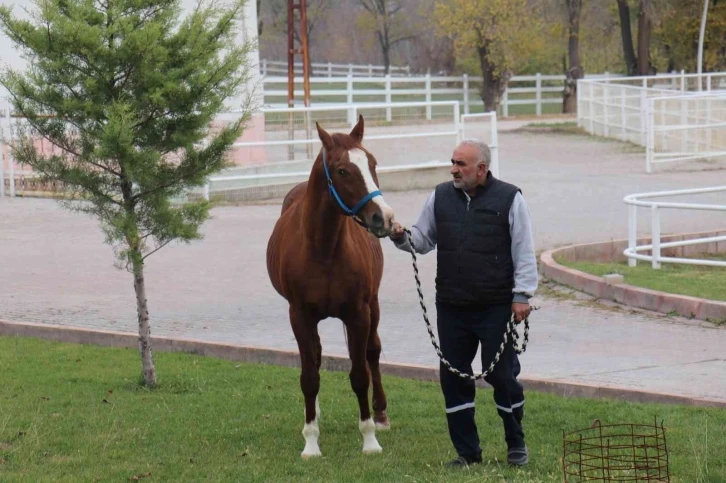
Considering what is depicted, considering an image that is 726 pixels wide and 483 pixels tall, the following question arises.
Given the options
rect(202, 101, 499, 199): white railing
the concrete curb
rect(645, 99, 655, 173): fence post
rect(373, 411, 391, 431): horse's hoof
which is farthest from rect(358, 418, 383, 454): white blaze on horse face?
rect(645, 99, 655, 173): fence post

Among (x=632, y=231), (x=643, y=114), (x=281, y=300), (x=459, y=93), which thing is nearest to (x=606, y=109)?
(x=643, y=114)

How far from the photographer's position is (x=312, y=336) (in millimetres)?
7348

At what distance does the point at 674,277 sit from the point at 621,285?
1181mm

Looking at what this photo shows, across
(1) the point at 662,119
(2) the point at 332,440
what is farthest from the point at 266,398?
(1) the point at 662,119

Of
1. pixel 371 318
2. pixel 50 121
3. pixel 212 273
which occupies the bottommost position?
pixel 212 273

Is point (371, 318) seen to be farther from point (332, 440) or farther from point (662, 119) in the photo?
point (662, 119)

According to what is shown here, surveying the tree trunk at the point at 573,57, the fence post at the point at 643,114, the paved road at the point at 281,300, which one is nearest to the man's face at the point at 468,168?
the paved road at the point at 281,300

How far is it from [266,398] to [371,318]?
1.43 m

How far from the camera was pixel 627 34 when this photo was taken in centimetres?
4556

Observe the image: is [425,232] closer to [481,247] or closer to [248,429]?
[481,247]

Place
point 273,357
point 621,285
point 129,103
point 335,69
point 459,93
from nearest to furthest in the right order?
point 129,103 → point 273,357 → point 621,285 → point 459,93 → point 335,69

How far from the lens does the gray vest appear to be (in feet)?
21.2

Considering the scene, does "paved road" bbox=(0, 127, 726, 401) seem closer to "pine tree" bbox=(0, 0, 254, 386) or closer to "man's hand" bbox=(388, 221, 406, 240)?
"pine tree" bbox=(0, 0, 254, 386)

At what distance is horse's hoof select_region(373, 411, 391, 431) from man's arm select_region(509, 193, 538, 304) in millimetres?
1822
